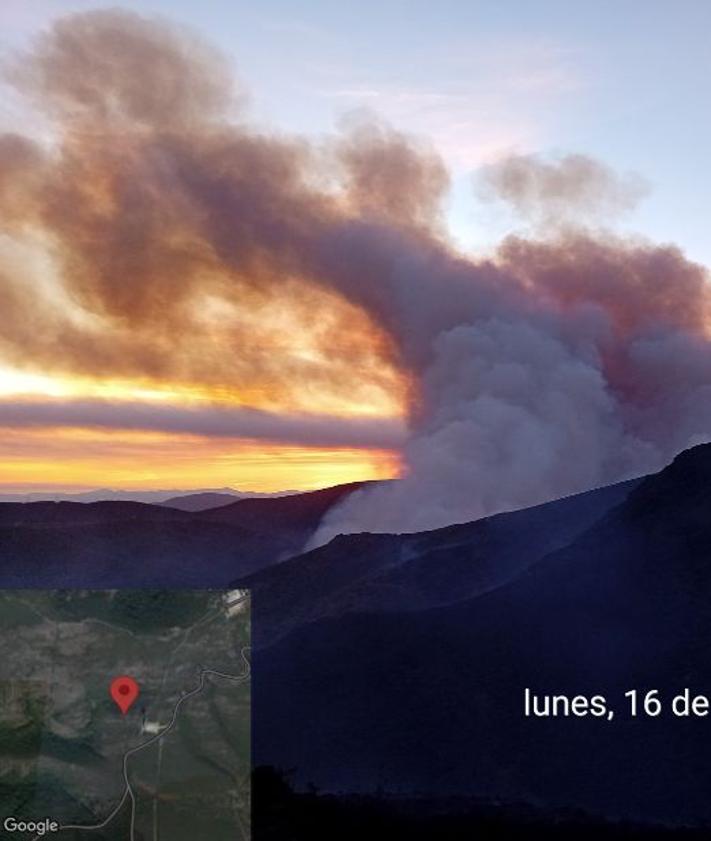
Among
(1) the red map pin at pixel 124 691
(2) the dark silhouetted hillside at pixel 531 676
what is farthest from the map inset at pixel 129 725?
(2) the dark silhouetted hillside at pixel 531 676

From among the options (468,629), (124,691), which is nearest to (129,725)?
(124,691)

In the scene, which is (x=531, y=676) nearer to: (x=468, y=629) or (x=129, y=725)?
(x=468, y=629)

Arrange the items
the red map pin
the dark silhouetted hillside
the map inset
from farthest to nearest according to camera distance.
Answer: the dark silhouetted hillside, the red map pin, the map inset

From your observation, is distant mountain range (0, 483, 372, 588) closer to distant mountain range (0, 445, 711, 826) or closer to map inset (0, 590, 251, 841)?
distant mountain range (0, 445, 711, 826)

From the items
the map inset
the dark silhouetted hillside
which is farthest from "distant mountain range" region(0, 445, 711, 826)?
the map inset

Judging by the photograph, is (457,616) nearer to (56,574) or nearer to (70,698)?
(56,574)

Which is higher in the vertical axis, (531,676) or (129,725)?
(129,725)

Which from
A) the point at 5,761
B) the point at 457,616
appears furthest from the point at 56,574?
the point at 5,761
